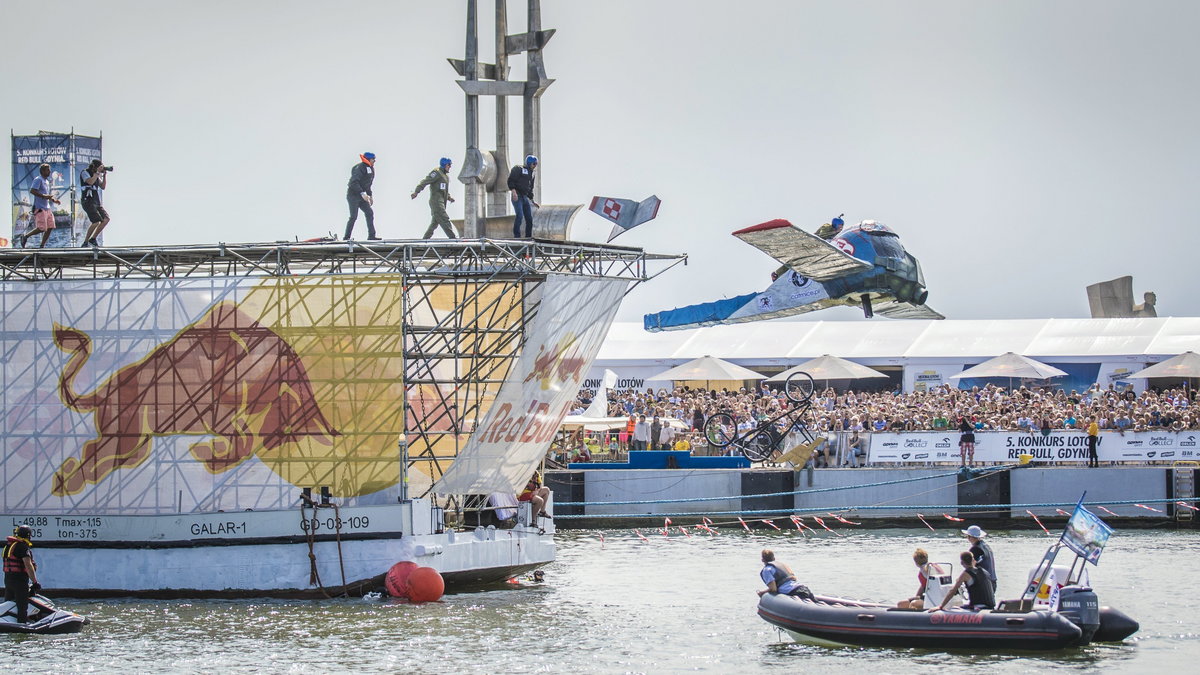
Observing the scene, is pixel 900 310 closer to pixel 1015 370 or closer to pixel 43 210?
pixel 43 210

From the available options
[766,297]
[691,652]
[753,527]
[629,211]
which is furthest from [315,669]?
[753,527]

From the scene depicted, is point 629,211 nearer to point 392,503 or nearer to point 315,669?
A: point 392,503

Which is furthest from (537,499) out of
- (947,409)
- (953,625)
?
(947,409)

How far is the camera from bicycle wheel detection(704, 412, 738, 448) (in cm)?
3875

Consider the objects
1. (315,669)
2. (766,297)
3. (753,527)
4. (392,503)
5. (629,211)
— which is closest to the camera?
(315,669)

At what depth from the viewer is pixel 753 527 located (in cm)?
3647

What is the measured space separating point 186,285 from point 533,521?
276 inches

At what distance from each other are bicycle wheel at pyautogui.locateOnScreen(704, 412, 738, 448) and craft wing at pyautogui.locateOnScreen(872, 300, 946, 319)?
11.0 meters

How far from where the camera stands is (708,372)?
4678 centimetres

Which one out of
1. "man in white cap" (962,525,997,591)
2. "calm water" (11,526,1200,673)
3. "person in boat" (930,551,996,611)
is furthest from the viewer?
"man in white cap" (962,525,997,591)

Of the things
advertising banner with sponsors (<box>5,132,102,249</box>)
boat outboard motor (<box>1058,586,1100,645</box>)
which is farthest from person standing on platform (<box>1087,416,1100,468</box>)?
advertising banner with sponsors (<box>5,132,102,249</box>)

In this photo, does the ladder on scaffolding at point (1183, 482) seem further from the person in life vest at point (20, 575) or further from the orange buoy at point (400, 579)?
the person in life vest at point (20, 575)

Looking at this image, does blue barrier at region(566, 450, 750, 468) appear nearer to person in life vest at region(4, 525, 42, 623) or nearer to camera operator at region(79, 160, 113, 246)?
camera operator at region(79, 160, 113, 246)

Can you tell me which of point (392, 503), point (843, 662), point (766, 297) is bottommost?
point (843, 662)
